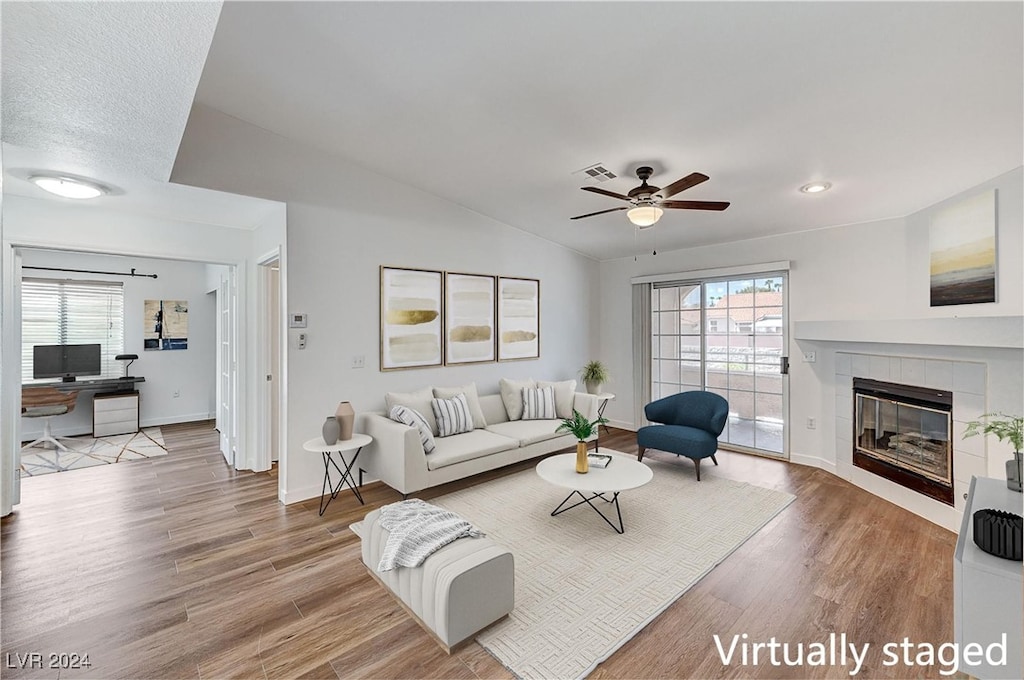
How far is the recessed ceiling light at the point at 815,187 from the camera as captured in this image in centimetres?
357

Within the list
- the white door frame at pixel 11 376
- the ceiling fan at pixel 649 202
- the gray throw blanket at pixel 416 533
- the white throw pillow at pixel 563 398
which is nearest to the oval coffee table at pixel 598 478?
the gray throw blanket at pixel 416 533

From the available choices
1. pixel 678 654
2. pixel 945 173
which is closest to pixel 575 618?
pixel 678 654

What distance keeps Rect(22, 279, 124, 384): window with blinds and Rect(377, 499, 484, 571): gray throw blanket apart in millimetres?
6239

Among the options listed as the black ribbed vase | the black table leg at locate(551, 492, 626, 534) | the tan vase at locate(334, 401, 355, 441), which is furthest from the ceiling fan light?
the tan vase at locate(334, 401, 355, 441)

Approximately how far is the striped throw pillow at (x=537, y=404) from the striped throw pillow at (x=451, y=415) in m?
0.80

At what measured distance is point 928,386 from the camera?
11.9 ft

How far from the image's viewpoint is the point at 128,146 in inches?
103

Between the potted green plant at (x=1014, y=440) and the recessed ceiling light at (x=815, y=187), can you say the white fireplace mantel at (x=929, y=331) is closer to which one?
the potted green plant at (x=1014, y=440)

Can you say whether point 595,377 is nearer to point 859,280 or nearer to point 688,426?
point 688,426

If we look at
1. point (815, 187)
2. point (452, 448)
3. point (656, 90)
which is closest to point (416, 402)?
point (452, 448)

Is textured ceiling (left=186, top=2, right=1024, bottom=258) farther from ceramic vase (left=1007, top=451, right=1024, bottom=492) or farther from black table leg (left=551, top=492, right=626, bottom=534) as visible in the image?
black table leg (left=551, top=492, right=626, bottom=534)

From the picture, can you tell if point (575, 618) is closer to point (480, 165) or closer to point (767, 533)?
point (767, 533)

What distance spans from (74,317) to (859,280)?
959cm

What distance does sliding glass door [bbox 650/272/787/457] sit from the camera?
5.11 metres
